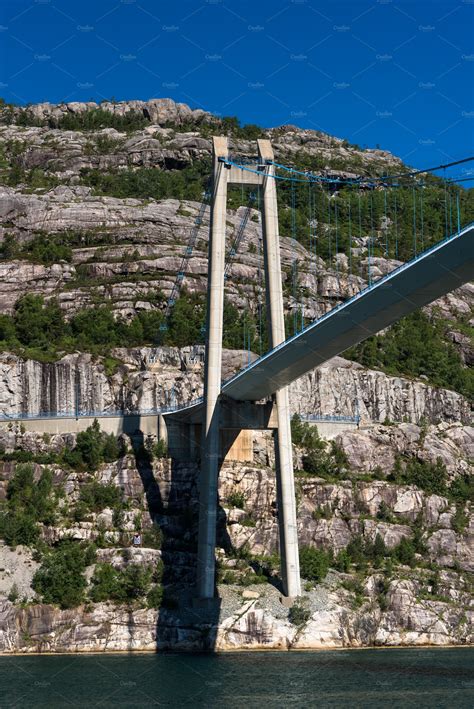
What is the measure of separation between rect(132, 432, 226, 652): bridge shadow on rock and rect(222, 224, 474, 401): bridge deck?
6.90m

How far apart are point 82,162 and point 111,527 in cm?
5829

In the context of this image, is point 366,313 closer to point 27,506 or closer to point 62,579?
point 62,579

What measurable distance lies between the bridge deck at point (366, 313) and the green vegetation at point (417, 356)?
26.9 metres

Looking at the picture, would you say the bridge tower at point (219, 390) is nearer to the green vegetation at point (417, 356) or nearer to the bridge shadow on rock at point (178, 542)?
the bridge shadow on rock at point (178, 542)

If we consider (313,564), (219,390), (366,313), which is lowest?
(313,564)

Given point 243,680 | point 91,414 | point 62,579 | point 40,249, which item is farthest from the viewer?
point 40,249

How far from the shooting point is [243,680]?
4344 cm

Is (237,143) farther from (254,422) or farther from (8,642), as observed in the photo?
(8,642)

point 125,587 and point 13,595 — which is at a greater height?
point 125,587

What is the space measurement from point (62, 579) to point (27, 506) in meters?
6.27

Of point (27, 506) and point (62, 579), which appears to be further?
point (27, 506)

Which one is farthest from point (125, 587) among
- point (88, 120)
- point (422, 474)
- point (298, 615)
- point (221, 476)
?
point (88, 120)

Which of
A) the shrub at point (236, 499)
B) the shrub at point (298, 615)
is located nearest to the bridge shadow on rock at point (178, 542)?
the shrub at point (236, 499)

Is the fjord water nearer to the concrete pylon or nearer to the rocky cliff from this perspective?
the rocky cliff
